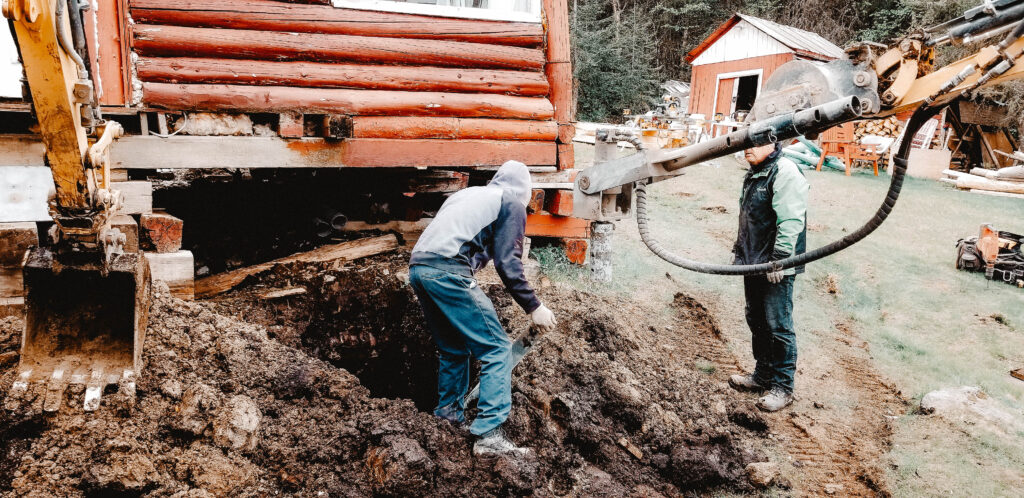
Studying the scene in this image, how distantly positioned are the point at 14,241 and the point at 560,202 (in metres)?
4.32

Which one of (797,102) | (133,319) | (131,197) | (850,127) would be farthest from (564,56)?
(850,127)

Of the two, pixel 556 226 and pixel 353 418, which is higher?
pixel 556 226

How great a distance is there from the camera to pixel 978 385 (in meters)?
4.98

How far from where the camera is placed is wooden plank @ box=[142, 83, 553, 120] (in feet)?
15.0

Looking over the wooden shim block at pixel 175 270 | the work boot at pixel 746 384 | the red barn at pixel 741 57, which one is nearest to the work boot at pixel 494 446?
the work boot at pixel 746 384

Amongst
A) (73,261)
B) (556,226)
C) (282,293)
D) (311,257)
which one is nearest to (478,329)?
(73,261)

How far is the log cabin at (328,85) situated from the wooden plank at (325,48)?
1 centimetres

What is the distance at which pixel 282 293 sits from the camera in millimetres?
5000

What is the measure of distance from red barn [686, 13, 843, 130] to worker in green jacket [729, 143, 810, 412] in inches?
599

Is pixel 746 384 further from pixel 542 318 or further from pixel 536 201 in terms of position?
pixel 536 201

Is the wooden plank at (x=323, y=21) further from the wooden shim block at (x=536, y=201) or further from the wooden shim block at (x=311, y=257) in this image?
the wooden shim block at (x=311, y=257)

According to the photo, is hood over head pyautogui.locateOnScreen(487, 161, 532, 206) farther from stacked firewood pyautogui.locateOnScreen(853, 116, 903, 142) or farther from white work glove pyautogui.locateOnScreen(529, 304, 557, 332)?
stacked firewood pyautogui.locateOnScreen(853, 116, 903, 142)

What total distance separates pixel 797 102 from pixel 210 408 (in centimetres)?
336

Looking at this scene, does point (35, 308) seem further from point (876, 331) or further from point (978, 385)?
point (876, 331)
